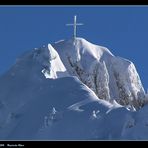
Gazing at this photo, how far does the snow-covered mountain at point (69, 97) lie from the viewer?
402 centimetres

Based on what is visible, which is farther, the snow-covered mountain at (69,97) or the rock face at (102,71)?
the rock face at (102,71)

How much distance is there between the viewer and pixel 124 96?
436cm

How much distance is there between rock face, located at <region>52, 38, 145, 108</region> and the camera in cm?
425

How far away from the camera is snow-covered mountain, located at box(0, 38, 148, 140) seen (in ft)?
13.2

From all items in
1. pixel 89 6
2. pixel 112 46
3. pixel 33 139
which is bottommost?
pixel 33 139

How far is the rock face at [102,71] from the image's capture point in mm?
4254

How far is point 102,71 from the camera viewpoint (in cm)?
443

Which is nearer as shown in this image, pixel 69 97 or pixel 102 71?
pixel 69 97

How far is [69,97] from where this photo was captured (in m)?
4.18

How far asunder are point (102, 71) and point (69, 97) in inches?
14.0

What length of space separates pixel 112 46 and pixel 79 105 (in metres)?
0.41

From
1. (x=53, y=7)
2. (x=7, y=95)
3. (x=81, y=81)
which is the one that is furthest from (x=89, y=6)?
(x=7, y=95)

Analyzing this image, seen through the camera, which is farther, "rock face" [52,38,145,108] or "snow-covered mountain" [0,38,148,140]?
"rock face" [52,38,145,108]
